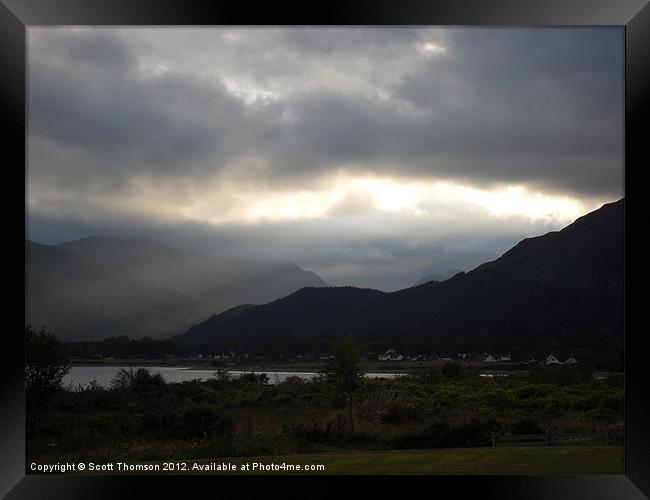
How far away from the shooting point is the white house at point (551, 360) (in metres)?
11.4

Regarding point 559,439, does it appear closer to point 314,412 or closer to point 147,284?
point 314,412

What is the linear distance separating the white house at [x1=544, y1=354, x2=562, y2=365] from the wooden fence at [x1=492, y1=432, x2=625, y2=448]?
2900 millimetres

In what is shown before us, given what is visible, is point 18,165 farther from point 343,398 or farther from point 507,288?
point 507,288

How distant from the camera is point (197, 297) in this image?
11500 millimetres

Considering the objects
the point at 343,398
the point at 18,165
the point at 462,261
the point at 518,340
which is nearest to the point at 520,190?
the point at 462,261

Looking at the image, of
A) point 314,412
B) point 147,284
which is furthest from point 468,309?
point 147,284

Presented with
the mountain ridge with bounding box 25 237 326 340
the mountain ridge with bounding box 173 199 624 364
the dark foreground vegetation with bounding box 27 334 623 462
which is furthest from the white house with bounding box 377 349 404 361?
the mountain ridge with bounding box 25 237 326 340

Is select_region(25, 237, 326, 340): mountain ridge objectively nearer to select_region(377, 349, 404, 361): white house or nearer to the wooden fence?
select_region(377, 349, 404, 361): white house

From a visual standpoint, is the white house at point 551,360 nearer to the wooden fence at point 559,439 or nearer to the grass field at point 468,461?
the wooden fence at point 559,439

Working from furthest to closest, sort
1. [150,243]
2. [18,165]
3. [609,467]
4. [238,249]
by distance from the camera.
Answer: [150,243] → [238,249] → [609,467] → [18,165]

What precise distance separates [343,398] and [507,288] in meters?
4.20

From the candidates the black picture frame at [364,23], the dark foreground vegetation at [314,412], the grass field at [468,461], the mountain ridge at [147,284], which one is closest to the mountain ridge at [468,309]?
the mountain ridge at [147,284]

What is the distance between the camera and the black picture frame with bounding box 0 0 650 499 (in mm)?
3600

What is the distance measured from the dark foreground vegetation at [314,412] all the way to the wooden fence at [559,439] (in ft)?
0.40
